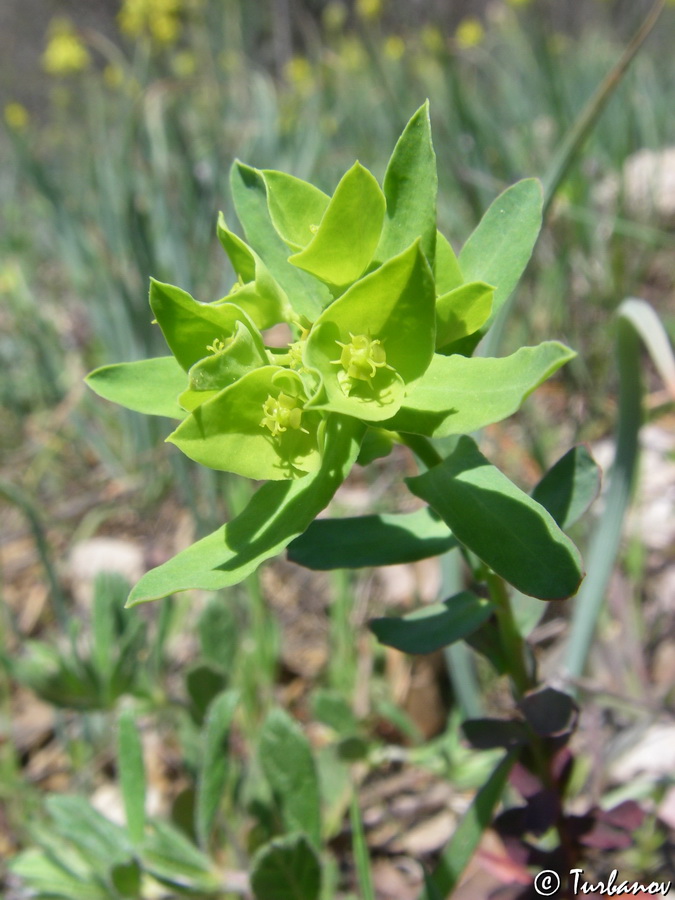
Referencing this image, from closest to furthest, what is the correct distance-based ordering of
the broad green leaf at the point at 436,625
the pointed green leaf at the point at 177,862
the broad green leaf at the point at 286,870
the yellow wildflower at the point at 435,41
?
the broad green leaf at the point at 436,625 < the broad green leaf at the point at 286,870 < the pointed green leaf at the point at 177,862 < the yellow wildflower at the point at 435,41

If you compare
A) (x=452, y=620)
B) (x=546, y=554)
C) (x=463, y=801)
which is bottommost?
(x=463, y=801)

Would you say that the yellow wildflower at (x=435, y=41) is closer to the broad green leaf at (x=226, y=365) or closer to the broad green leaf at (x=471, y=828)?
the broad green leaf at (x=226, y=365)

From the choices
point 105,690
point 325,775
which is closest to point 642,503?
point 325,775

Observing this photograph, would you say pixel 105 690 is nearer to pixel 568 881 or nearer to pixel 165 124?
pixel 568 881

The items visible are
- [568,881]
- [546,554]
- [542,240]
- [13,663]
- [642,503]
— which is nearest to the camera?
[546,554]

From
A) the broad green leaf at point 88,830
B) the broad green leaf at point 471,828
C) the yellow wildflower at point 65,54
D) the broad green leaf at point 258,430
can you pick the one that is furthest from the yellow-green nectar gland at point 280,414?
the yellow wildflower at point 65,54
